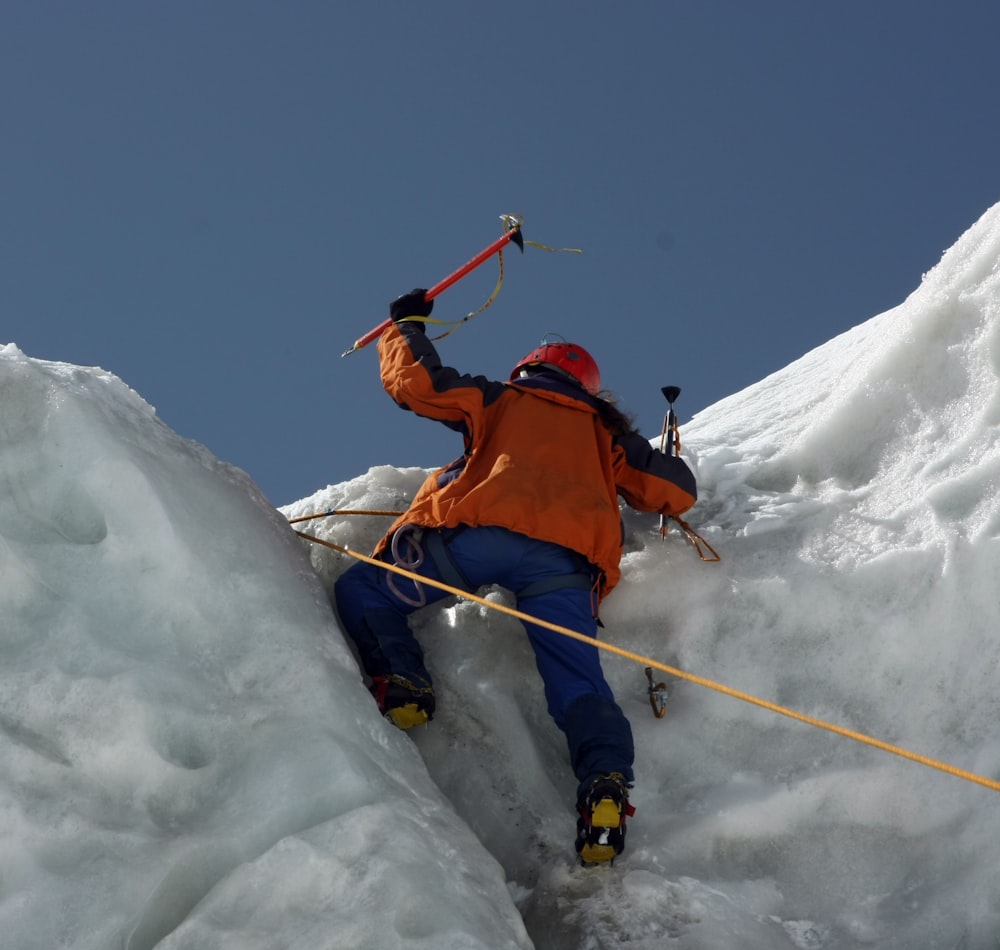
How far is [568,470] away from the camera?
5.26 m

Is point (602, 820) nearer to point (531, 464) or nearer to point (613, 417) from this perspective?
point (531, 464)

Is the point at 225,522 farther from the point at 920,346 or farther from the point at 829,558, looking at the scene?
the point at 920,346

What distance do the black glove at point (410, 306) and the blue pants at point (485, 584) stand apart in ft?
3.82

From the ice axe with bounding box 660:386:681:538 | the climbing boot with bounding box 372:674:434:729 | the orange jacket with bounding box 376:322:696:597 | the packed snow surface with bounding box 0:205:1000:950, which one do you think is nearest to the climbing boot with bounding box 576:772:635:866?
the packed snow surface with bounding box 0:205:1000:950

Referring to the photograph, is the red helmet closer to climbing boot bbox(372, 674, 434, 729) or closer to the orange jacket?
the orange jacket

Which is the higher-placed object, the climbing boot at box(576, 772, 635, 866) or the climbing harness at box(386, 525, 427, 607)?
the climbing harness at box(386, 525, 427, 607)

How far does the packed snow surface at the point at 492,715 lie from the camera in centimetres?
357

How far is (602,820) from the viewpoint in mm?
4266

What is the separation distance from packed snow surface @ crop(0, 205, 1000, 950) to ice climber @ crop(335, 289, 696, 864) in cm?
28

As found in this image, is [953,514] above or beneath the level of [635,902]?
above

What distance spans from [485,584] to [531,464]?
0.54 m

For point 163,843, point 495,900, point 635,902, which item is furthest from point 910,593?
point 163,843

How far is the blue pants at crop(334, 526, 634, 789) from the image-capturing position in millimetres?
4785

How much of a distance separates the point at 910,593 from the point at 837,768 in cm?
85
